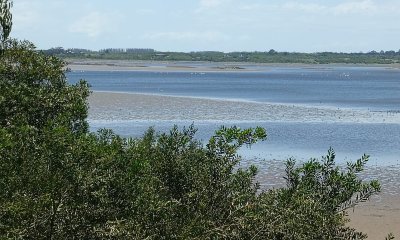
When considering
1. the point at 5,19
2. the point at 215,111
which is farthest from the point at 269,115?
the point at 5,19

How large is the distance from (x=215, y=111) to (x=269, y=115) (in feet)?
16.7

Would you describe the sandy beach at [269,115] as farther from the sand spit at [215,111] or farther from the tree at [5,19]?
the tree at [5,19]

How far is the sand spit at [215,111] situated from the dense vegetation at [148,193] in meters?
40.8

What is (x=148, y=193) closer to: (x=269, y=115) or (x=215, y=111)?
(x=269, y=115)

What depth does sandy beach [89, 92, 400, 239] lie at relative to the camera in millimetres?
27062

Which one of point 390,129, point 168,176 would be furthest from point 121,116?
point 168,176

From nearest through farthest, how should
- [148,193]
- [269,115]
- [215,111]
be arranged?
1. [148,193]
2. [269,115]
3. [215,111]

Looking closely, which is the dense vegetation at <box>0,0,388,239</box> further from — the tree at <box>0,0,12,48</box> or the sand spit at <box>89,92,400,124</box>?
the sand spit at <box>89,92,400,124</box>

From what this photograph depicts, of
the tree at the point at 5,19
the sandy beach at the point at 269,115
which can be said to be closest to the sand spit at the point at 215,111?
the sandy beach at the point at 269,115

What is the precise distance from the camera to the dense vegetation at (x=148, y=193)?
28.8 feet

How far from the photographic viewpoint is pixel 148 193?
9.41 m

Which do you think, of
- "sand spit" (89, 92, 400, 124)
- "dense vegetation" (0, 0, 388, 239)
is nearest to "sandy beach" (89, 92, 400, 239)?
"sand spit" (89, 92, 400, 124)

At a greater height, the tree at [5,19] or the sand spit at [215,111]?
the tree at [5,19]

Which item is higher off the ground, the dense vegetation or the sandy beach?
the dense vegetation
